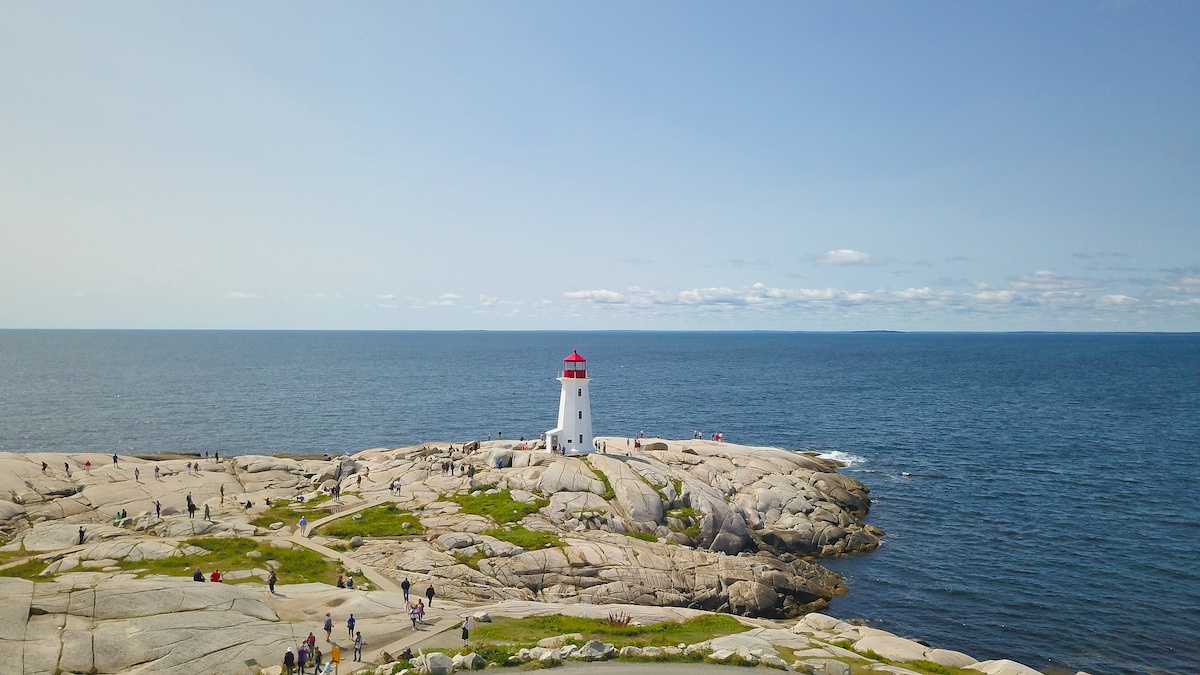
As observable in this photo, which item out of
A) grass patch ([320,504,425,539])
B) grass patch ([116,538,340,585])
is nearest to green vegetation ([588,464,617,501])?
grass patch ([320,504,425,539])

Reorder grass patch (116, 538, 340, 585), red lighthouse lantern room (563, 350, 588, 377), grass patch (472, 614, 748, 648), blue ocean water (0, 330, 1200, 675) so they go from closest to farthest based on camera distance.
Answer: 1. grass patch (472, 614, 748, 648)
2. grass patch (116, 538, 340, 585)
3. blue ocean water (0, 330, 1200, 675)
4. red lighthouse lantern room (563, 350, 588, 377)

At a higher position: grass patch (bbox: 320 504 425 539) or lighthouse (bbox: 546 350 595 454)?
lighthouse (bbox: 546 350 595 454)

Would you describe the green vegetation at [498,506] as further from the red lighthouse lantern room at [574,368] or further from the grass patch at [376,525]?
the red lighthouse lantern room at [574,368]

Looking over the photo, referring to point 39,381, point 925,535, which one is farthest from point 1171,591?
point 39,381

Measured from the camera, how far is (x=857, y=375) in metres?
183

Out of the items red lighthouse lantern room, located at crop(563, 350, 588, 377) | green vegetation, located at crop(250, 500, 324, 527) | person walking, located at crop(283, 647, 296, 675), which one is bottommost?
green vegetation, located at crop(250, 500, 324, 527)

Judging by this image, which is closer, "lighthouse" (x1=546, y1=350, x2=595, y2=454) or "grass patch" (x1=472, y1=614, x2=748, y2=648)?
"grass patch" (x1=472, y1=614, x2=748, y2=648)

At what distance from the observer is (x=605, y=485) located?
51.8 metres

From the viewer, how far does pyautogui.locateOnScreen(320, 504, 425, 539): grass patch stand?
44500 mm

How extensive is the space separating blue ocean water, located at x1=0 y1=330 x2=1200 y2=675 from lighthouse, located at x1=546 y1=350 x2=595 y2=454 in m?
22.7

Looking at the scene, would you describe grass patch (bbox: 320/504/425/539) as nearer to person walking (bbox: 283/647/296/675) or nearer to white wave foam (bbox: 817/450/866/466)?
person walking (bbox: 283/647/296/675)

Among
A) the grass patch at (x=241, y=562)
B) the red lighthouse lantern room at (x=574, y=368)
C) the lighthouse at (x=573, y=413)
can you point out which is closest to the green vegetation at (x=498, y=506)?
the lighthouse at (x=573, y=413)

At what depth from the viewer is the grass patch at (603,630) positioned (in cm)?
2892

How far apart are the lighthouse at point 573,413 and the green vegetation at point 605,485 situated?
5.03 meters
